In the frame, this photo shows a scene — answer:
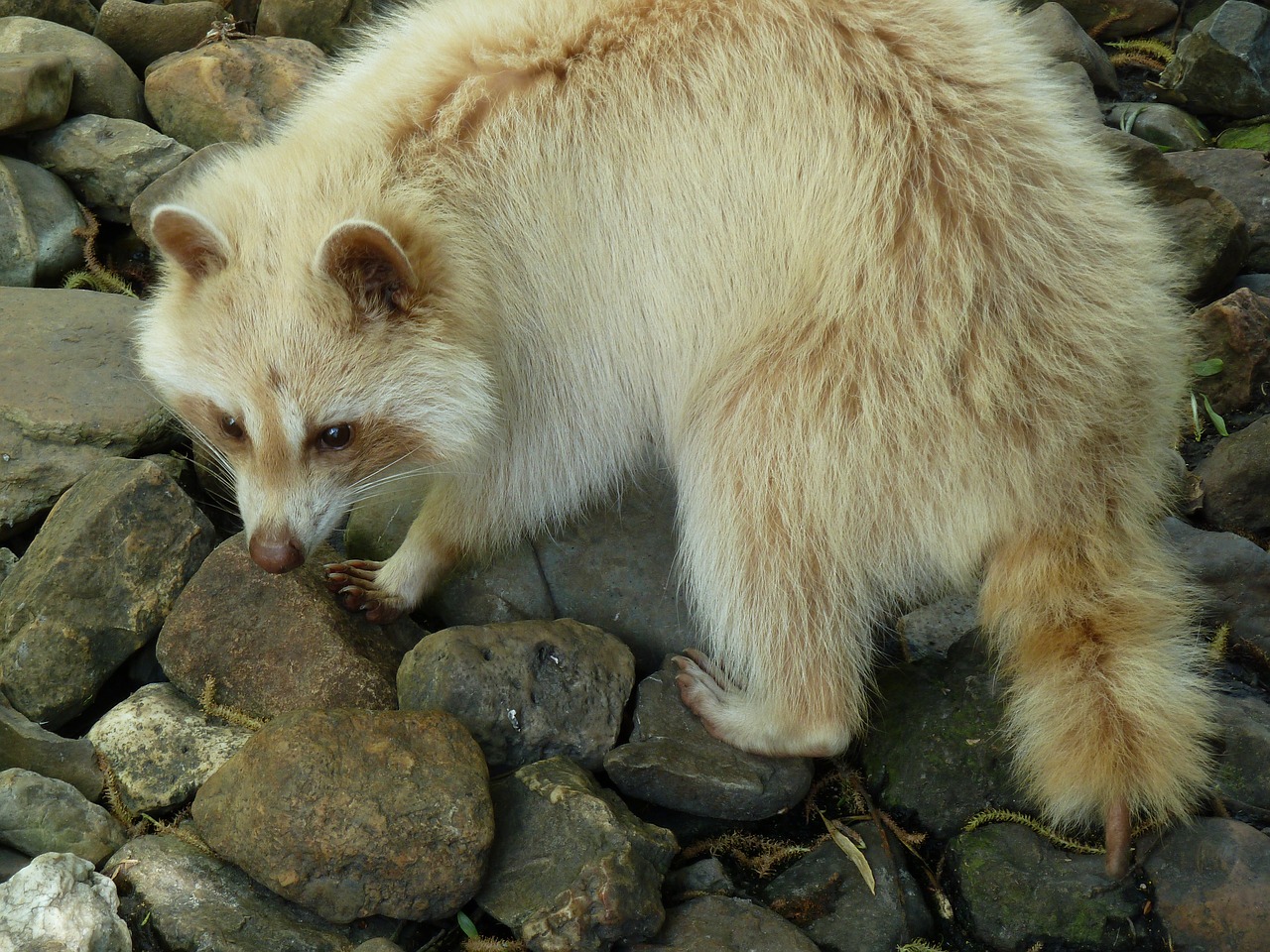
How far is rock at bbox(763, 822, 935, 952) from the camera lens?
335cm

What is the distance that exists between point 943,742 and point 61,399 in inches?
146

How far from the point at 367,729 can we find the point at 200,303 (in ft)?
4.94

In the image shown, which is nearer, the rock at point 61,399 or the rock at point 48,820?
the rock at point 48,820

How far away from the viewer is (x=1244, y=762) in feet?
11.6

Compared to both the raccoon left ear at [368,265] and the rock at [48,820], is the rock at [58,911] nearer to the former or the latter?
the rock at [48,820]

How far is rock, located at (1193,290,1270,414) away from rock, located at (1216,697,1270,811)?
1.87 metres

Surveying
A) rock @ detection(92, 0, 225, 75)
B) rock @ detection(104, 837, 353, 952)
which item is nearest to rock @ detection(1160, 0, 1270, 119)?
rock @ detection(92, 0, 225, 75)

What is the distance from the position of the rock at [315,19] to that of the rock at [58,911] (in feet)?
16.4

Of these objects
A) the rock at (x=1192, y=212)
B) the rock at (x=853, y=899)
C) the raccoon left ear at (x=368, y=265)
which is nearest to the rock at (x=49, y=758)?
the raccoon left ear at (x=368, y=265)

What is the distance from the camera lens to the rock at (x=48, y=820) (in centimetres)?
323

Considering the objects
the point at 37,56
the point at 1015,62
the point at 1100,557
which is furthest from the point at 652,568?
the point at 37,56

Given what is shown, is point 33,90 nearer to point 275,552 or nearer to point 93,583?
point 93,583

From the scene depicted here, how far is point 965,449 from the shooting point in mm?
3438

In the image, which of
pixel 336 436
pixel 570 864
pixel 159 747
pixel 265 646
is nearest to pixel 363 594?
pixel 265 646
